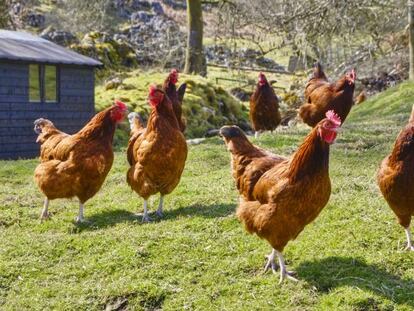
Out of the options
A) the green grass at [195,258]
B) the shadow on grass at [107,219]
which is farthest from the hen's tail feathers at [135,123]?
the shadow on grass at [107,219]

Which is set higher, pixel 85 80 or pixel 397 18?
pixel 397 18

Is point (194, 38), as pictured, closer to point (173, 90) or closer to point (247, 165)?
point (173, 90)

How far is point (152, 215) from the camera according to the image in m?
9.12

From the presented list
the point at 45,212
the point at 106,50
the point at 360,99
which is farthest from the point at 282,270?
the point at 106,50

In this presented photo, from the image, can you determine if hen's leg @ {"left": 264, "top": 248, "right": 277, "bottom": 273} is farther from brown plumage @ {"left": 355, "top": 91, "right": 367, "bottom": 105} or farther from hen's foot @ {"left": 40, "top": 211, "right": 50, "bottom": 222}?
brown plumage @ {"left": 355, "top": 91, "right": 367, "bottom": 105}

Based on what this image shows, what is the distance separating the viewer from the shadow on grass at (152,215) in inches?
346

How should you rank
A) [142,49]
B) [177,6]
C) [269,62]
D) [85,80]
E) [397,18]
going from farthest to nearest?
[177,6]
[269,62]
[142,49]
[397,18]
[85,80]

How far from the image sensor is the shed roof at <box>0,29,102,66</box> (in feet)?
63.2

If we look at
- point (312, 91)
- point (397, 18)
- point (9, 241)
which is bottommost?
point (9, 241)

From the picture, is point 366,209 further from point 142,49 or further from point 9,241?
point 142,49

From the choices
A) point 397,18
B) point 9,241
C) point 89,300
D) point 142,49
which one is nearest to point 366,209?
point 89,300

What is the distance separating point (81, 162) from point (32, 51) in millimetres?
12634

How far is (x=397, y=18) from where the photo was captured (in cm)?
2531

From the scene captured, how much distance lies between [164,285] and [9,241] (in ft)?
9.11
